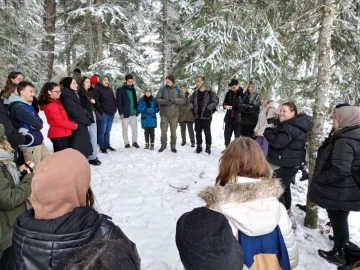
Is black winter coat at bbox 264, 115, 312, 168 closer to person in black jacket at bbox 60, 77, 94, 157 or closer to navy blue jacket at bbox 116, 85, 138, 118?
person in black jacket at bbox 60, 77, 94, 157

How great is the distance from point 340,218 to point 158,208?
9.09 feet

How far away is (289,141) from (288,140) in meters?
0.02

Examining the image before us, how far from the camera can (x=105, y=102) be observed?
25.6 ft

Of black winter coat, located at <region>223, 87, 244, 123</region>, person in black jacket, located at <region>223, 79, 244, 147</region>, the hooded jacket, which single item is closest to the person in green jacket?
the hooded jacket

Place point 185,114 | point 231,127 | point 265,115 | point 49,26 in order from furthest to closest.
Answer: point 49,26, point 185,114, point 231,127, point 265,115

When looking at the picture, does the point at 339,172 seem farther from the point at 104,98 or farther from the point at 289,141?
the point at 104,98

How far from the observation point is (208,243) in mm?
1362

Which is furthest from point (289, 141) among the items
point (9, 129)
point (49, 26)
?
point (49, 26)

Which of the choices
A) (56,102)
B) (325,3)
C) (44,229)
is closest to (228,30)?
(325,3)

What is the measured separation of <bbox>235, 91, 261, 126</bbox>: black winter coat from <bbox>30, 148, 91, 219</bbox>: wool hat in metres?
6.36

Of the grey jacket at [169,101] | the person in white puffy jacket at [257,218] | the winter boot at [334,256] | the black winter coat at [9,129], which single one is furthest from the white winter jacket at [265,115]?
the black winter coat at [9,129]

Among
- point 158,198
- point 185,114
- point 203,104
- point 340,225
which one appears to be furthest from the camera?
point 185,114

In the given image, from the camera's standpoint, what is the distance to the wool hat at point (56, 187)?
156 cm

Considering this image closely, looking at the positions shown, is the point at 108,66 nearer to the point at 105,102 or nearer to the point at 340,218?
the point at 105,102
